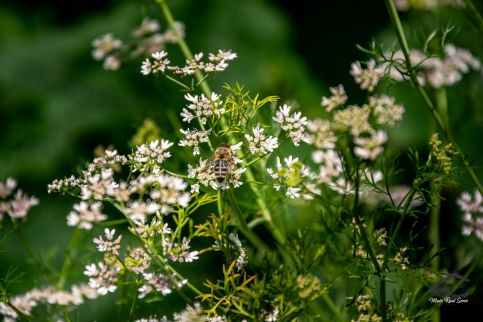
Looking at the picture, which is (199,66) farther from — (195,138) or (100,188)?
(100,188)

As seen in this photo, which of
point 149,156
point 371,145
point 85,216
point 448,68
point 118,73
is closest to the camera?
point 85,216

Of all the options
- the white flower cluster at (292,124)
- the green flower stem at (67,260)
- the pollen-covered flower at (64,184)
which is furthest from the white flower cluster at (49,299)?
the white flower cluster at (292,124)

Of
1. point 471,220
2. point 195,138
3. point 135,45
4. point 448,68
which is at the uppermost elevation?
point 135,45

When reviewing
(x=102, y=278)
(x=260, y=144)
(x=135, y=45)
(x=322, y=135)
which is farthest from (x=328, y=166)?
(x=135, y=45)

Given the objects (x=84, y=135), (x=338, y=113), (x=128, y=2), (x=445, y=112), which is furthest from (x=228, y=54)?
(x=128, y=2)

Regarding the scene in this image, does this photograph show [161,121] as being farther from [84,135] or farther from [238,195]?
[84,135]

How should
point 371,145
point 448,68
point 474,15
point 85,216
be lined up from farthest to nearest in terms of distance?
point 448,68
point 474,15
point 371,145
point 85,216

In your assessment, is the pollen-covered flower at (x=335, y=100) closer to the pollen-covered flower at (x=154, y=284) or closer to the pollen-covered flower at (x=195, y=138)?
the pollen-covered flower at (x=195, y=138)
